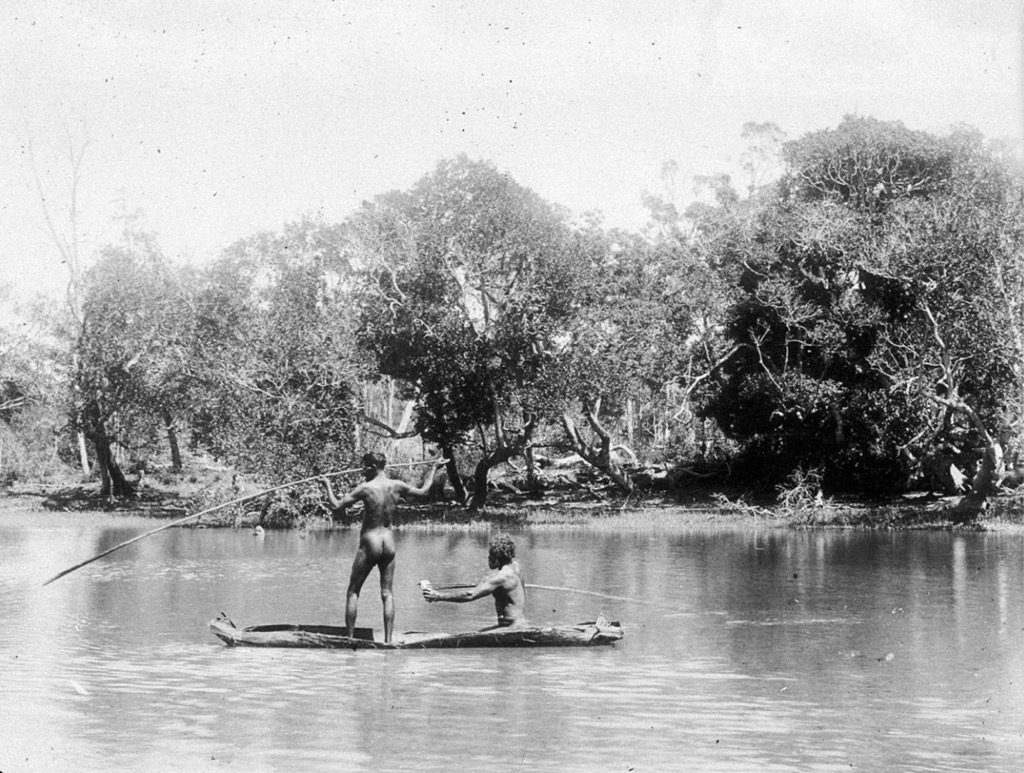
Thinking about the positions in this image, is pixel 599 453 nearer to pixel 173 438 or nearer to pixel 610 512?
pixel 610 512

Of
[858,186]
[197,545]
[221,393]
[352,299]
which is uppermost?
[858,186]

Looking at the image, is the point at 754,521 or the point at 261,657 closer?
the point at 261,657

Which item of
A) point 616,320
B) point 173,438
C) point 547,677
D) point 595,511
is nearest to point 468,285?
point 616,320

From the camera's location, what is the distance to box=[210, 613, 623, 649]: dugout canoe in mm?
12727

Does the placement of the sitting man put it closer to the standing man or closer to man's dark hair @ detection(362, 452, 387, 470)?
the standing man

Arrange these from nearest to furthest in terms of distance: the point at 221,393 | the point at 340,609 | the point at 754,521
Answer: the point at 340,609 < the point at 754,521 < the point at 221,393

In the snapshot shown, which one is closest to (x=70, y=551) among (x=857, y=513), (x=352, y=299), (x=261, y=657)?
(x=352, y=299)

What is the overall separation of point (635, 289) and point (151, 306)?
1512 centimetres

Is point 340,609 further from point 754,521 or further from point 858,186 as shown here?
point 858,186

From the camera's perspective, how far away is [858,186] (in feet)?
112

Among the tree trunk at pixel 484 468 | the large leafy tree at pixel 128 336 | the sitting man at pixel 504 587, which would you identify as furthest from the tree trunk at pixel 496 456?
the sitting man at pixel 504 587

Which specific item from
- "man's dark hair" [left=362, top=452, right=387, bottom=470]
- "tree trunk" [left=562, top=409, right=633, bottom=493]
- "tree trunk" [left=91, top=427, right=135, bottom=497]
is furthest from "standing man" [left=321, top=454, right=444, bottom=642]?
"tree trunk" [left=91, top=427, right=135, bottom=497]

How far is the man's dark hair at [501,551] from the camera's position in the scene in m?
13.1

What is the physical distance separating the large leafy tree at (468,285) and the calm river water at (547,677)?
11.7m
